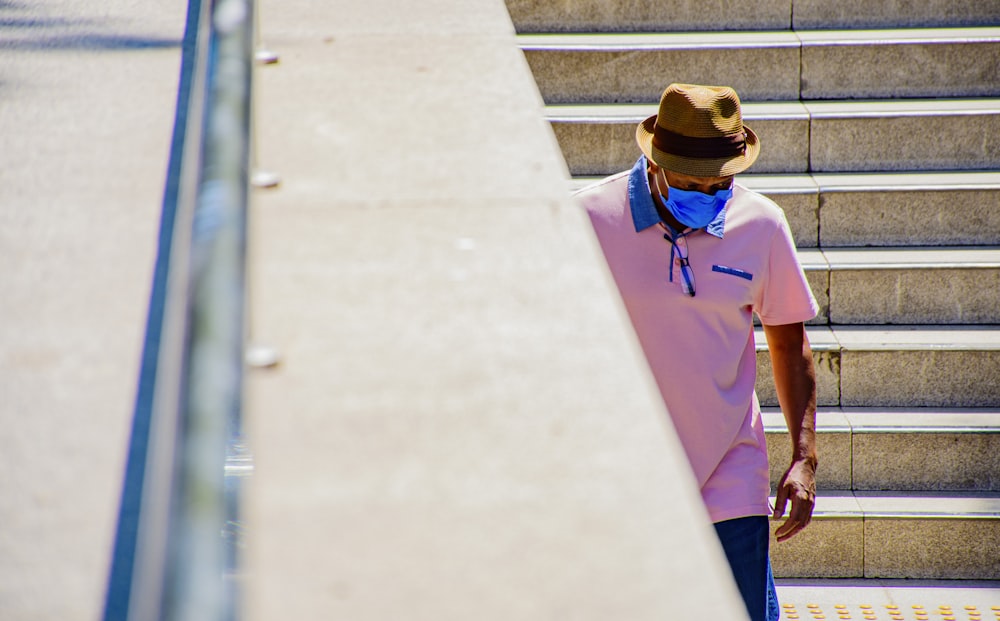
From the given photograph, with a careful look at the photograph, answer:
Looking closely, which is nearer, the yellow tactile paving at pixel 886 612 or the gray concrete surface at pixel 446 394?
the gray concrete surface at pixel 446 394

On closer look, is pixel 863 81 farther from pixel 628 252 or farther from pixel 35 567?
pixel 35 567

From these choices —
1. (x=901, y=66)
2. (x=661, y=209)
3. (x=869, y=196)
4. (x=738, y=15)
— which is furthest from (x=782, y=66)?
(x=661, y=209)

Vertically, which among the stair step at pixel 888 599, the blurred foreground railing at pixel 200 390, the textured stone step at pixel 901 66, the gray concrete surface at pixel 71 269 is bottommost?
the stair step at pixel 888 599

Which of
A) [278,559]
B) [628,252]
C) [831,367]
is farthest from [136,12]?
[831,367]

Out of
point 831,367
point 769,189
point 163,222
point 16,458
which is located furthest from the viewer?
point 769,189

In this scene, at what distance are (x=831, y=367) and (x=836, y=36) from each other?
6.46ft

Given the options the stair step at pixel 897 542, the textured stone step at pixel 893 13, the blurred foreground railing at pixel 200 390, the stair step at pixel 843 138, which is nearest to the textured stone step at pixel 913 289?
the stair step at pixel 843 138

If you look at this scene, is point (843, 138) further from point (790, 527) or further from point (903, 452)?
point (790, 527)

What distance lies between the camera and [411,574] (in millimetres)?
1338

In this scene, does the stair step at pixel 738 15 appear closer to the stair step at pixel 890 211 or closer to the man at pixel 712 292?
the stair step at pixel 890 211

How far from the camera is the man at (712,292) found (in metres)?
3.17

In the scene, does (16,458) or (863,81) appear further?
(863,81)

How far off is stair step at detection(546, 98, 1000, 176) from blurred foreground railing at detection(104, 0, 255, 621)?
10.7 ft

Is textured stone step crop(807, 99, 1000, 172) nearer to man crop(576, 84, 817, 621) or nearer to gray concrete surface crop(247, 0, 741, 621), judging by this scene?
man crop(576, 84, 817, 621)
